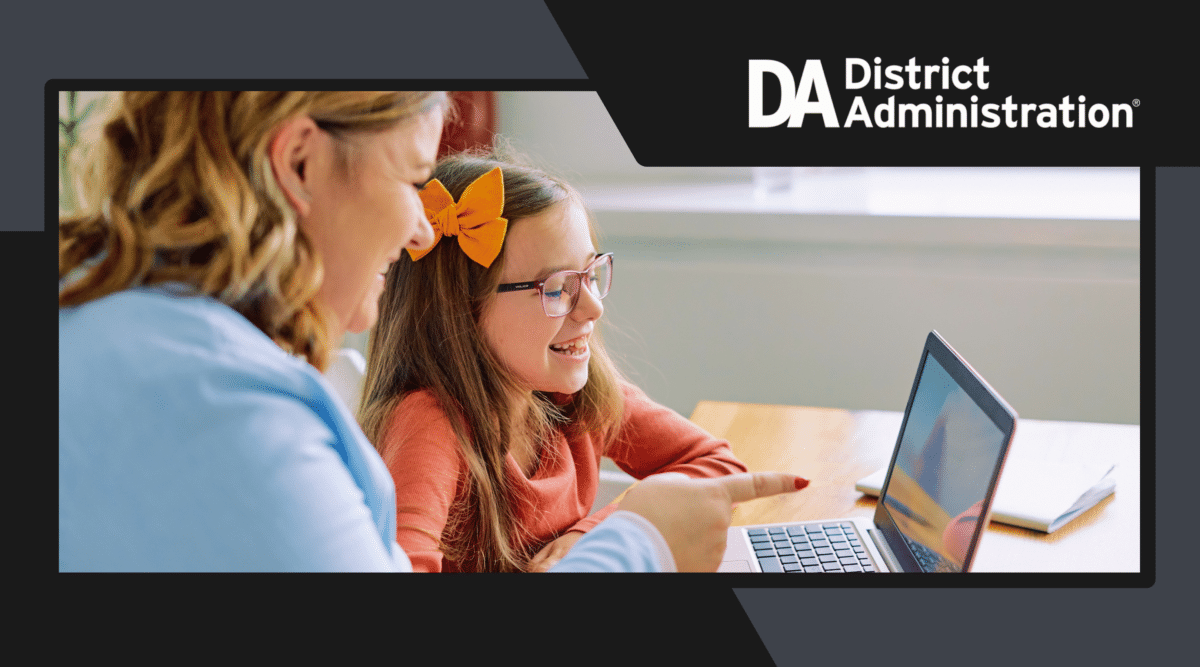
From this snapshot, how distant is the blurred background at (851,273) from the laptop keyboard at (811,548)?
0.94 meters

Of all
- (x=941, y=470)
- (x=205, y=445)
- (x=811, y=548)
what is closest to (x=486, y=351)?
(x=811, y=548)

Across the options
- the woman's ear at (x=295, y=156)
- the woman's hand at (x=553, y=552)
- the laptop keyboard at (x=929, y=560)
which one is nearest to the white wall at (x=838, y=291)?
the woman's hand at (x=553, y=552)

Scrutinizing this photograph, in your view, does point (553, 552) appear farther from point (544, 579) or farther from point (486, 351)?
point (544, 579)

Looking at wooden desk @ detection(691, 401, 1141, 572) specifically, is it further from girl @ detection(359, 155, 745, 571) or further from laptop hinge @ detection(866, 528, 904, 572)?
girl @ detection(359, 155, 745, 571)

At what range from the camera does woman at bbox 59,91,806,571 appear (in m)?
0.66

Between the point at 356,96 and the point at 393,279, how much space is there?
23.5 inches

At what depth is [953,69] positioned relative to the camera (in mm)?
757

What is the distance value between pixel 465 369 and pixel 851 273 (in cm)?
112

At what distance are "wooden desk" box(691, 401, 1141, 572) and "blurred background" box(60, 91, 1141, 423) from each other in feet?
1.43

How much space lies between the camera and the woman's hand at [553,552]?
1247 mm

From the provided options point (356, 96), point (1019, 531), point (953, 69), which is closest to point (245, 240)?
point (356, 96)

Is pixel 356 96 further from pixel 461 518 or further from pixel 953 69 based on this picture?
pixel 461 518

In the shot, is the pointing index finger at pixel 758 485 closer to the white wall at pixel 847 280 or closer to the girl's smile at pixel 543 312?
the girl's smile at pixel 543 312

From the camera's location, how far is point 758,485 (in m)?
0.90
